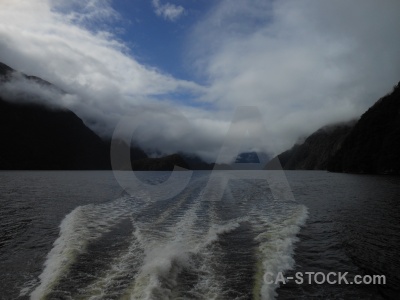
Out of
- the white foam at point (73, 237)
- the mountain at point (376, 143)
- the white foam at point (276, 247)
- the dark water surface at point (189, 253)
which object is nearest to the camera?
the dark water surface at point (189, 253)

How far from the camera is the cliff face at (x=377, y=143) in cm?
11571

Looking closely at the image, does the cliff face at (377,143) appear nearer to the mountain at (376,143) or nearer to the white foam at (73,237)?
the mountain at (376,143)

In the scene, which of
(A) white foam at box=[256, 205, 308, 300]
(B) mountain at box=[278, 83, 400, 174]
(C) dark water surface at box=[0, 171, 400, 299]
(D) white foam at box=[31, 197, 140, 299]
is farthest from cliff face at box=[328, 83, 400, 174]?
(D) white foam at box=[31, 197, 140, 299]

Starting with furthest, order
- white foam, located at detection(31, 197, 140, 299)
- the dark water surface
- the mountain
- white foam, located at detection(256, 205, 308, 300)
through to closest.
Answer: the mountain → white foam, located at detection(31, 197, 140, 299) → white foam, located at detection(256, 205, 308, 300) → the dark water surface

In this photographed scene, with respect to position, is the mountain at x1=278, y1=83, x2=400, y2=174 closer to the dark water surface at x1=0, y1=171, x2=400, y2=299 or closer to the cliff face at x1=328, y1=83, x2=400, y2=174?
the cliff face at x1=328, y1=83, x2=400, y2=174

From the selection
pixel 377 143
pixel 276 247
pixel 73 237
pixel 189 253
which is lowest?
pixel 73 237

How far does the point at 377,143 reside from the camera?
134m

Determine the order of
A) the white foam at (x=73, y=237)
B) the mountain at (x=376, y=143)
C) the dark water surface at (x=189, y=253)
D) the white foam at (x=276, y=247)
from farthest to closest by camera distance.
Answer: the mountain at (x=376, y=143), the white foam at (x=73, y=237), the white foam at (x=276, y=247), the dark water surface at (x=189, y=253)

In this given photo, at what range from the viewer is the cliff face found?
11571cm

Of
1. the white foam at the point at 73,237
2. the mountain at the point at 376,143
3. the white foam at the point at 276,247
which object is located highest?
the mountain at the point at 376,143

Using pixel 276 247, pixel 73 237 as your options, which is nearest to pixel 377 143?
pixel 276 247

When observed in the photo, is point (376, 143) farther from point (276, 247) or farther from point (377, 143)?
point (276, 247)

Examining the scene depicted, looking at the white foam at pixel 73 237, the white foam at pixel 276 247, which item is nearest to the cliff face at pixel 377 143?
the white foam at pixel 276 247

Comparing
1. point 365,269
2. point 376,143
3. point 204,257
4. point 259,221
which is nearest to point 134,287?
point 204,257
